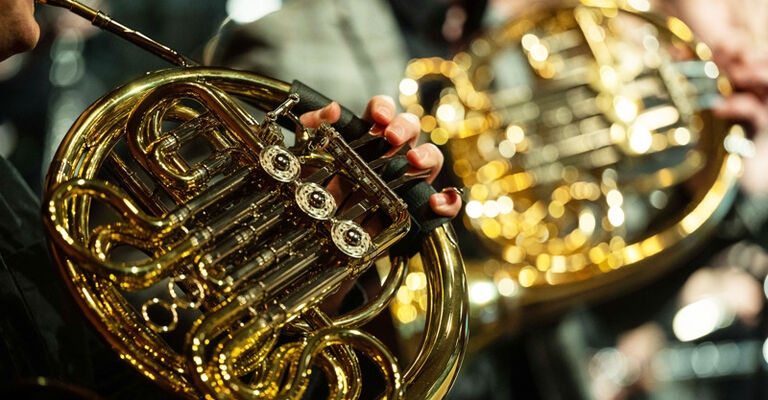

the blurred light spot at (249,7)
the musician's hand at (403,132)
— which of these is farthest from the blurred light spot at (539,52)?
the musician's hand at (403,132)

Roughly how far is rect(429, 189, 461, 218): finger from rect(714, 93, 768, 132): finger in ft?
3.11

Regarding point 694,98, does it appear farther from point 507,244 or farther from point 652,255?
point 507,244

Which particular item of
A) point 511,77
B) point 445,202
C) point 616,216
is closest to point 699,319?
point 616,216

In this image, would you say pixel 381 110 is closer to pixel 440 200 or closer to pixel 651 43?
pixel 440 200

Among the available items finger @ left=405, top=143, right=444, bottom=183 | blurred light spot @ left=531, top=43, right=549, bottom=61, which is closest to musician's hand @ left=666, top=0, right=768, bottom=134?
blurred light spot @ left=531, top=43, right=549, bottom=61

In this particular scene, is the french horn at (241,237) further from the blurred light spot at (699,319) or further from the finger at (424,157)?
the blurred light spot at (699,319)

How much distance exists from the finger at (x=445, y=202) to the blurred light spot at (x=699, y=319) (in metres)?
1.16

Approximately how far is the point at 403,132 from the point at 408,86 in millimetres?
803

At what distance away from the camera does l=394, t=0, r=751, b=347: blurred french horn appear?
4.38 ft

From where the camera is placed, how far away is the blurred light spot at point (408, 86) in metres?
1.49

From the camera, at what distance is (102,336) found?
0.56 meters

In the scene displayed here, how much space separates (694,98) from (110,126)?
126 cm

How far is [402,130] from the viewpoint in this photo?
0.72m

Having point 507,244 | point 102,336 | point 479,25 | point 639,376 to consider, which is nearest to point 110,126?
point 102,336
